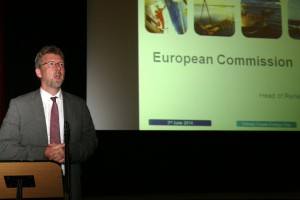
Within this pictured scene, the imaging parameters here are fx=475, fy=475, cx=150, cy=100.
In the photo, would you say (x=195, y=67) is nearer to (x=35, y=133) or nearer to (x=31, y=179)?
(x=35, y=133)

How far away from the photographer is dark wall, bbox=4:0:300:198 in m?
3.92

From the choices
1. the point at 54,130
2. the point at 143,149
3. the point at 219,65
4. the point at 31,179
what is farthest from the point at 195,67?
the point at 31,179

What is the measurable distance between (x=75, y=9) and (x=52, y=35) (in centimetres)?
29

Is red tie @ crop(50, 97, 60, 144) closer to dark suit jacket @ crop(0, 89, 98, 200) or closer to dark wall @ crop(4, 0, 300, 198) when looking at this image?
dark suit jacket @ crop(0, 89, 98, 200)

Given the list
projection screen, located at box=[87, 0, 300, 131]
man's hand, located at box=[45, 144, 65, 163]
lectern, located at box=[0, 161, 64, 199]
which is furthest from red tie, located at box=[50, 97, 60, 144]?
projection screen, located at box=[87, 0, 300, 131]

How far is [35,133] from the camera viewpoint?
7.90 feet

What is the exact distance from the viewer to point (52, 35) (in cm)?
397

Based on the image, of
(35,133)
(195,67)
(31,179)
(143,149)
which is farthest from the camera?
(143,149)

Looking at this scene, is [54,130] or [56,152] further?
[54,130]

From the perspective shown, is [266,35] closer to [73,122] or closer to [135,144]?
[135,144]

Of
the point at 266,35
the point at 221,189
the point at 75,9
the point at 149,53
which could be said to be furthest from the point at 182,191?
the point at 75,9

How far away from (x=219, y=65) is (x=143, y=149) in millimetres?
979

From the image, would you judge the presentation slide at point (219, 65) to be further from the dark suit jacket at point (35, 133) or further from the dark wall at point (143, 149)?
the dark suit jacket at point (35, 133)

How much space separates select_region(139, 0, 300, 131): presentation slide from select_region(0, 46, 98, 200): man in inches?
54.8
